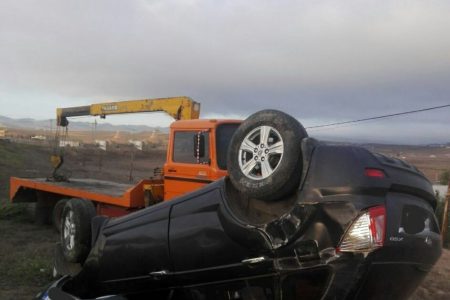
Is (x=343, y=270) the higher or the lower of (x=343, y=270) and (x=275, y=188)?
the lower

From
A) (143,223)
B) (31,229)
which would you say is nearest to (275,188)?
(143,223)

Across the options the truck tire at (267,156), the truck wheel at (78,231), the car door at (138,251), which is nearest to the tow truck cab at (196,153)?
the truck wheel at (78,231)

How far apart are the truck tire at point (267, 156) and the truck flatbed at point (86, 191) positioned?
670 centimetres

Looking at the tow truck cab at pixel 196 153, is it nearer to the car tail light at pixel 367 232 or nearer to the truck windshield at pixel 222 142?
the truck windshield at pixel 222 142

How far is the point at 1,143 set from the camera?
4575 centimetres

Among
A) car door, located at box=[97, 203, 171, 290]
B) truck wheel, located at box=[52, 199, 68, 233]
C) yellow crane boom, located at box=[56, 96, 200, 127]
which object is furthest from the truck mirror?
truck wheel, located at box=[52, 199, 68, 233]

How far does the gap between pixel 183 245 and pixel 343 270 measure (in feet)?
3.98

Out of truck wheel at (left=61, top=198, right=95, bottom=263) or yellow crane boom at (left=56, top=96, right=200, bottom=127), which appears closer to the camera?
truck wheel at (left=61, top=198, right=95, bottom=263)

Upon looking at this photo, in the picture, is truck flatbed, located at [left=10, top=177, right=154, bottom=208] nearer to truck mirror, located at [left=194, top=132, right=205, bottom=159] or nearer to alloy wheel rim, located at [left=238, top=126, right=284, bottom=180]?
truck mirror, located at [left=194, top=132, right=205, bottom=159]

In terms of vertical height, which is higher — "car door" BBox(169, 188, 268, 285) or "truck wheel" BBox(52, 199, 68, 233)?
"car door" BBox(169, 188, 268, 285)

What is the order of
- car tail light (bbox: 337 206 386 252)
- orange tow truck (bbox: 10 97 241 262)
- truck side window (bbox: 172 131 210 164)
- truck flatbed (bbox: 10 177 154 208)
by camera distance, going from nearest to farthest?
car tail light (bbox: 337 206 386 252), orange tow truck (bbox: 10 97 241 262), truck side window (bbox: 172 131 210 164), truck flatbed (bbox: 10 177 154 208)

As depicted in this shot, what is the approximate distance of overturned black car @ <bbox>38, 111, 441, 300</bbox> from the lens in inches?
108

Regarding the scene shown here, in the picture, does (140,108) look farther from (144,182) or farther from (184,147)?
(184,147)

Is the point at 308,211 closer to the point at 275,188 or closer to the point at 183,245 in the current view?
the point at 275,188
